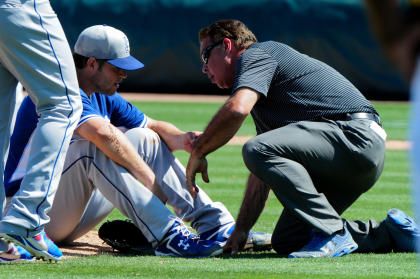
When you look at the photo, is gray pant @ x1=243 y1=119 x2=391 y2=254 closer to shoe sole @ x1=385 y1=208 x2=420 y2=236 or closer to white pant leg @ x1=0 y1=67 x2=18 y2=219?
shoe sole @ x1=385 y1=208 x2=420 y2=236

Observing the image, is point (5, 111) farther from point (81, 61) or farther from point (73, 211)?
point (73, 211)

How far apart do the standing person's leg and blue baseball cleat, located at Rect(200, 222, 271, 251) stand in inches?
48.4

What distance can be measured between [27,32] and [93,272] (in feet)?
4.04

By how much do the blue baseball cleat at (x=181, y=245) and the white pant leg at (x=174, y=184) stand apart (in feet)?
0.91

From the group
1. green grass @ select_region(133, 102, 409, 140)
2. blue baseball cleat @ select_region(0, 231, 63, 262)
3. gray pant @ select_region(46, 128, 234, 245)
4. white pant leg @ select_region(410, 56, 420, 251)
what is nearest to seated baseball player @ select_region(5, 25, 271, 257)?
gray pant @ select_region(46, 128, 234, 245)

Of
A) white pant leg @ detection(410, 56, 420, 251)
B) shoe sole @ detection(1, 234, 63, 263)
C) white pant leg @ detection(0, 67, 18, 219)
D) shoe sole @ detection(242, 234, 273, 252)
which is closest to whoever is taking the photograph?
white pant leg @ detection(410, 56, 420, 251)

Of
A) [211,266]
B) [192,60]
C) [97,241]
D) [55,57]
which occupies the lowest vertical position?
[192,60]

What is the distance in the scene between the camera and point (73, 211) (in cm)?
484

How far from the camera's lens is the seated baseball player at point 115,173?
4543mm

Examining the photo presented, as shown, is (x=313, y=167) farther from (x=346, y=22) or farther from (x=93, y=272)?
(x=346, y=22)

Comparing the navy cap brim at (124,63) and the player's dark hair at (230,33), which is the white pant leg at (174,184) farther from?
the player's dark hair at (230,33)

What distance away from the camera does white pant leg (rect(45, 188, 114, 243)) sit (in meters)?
4.77

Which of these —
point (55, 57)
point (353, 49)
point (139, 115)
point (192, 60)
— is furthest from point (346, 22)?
point (55, 57)

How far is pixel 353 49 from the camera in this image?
69.6 ft
